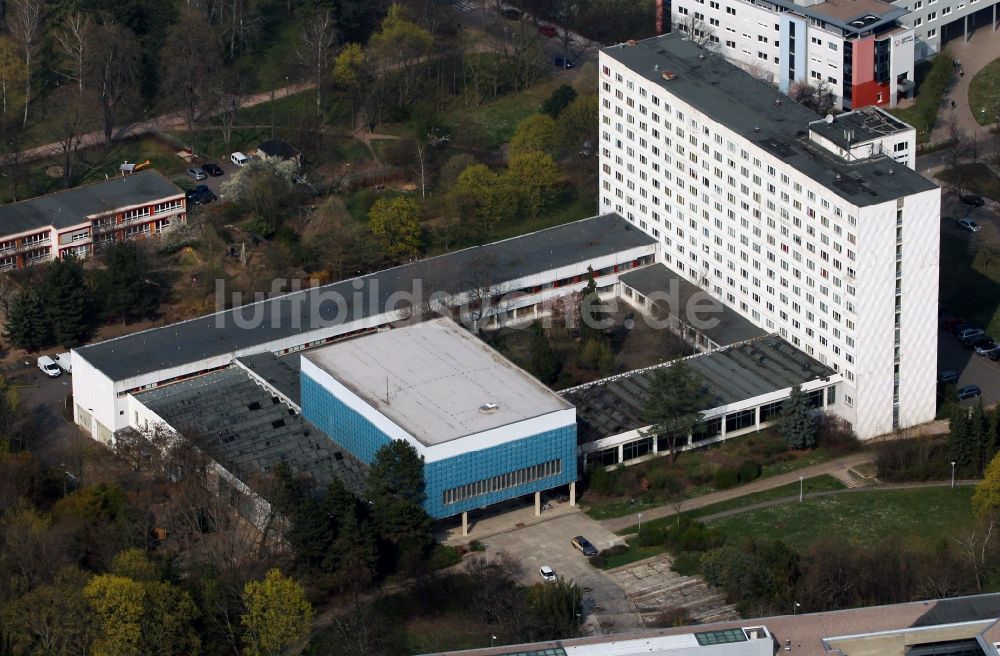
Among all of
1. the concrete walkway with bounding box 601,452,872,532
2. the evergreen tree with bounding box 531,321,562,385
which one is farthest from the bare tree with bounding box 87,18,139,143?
the concrete walkway with bounding box 601,452,872,532

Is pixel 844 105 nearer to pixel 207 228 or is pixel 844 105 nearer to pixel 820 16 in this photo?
pixel 820 16

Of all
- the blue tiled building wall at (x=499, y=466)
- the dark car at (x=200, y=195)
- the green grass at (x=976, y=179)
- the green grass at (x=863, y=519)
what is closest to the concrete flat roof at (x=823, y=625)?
the green grass at (x=863, y=519)

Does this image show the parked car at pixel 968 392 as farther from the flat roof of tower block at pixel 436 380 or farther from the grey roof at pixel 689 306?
the flat roof of tower block at pixel 436 380

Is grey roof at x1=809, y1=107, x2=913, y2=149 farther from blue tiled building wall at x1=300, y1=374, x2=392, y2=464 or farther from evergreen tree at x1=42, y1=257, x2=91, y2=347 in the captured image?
evergreen tree at x1=42, y1=257, x2=91, y2=347

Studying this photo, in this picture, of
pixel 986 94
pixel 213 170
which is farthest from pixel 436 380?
pixel 986 94

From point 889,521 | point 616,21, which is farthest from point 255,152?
point 889,521

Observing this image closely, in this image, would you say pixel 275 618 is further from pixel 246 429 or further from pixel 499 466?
pixel 246 429
